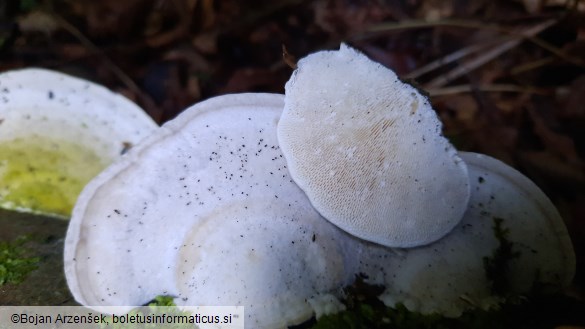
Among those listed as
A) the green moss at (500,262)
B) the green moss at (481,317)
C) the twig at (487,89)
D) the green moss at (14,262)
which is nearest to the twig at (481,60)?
the twig at (487,89)

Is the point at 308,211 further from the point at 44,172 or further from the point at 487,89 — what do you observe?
the point at 487,89

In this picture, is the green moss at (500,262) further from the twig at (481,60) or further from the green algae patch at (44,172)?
the green algae patch at (44,172)

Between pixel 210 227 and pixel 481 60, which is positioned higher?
pixel 481 60

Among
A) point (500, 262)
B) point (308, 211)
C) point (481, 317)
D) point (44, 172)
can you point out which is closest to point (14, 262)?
point (44, 172)

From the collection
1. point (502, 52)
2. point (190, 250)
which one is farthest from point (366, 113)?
point (502, 52)

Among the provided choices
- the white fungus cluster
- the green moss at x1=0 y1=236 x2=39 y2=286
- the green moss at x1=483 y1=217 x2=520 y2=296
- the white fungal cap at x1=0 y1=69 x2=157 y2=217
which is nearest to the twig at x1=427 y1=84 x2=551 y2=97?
the white fungus cluster

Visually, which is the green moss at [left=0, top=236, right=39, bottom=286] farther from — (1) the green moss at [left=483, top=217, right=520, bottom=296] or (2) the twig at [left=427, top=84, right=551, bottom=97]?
(2) the twig at [left=427, top=84, right=551, bottom=97]

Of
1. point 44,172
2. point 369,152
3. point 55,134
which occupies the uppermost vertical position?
point 55,134

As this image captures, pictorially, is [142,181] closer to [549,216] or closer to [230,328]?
[230,328]
